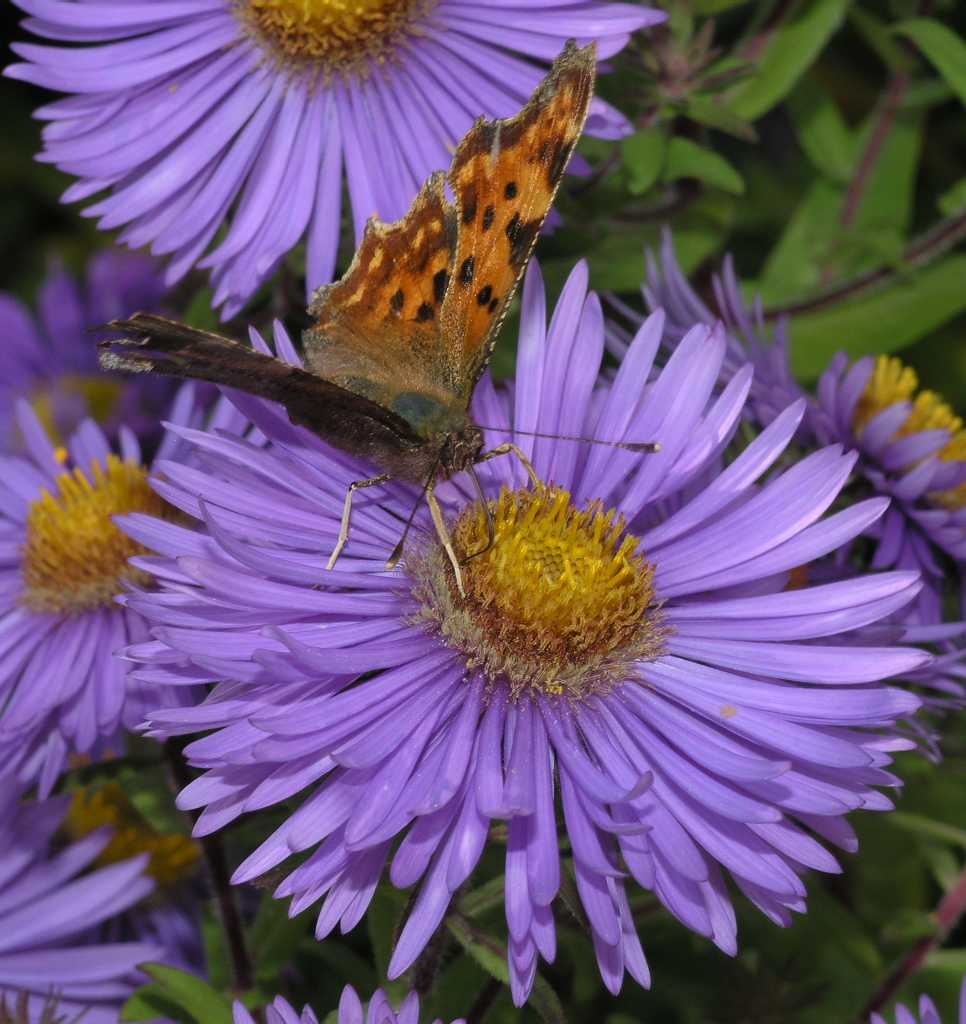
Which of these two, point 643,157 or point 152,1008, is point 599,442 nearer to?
point 643,157

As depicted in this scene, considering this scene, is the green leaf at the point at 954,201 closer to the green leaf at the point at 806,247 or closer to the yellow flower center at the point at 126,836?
the green leaf at the point at 806,247

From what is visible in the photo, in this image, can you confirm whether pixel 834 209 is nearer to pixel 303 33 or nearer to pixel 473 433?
pixel 303 33

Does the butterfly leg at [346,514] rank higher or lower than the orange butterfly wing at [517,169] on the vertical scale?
lower

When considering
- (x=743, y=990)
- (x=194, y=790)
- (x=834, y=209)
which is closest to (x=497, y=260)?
(x=194, y=790)

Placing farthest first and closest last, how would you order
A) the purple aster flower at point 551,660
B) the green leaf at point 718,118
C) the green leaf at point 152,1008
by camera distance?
1. the green leaf at point 718,118
2. the green leaf at point 152,1008
3. the purple aster flower at point 551,660

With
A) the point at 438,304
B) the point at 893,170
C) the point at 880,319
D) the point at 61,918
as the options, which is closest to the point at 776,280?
the point at 880,319

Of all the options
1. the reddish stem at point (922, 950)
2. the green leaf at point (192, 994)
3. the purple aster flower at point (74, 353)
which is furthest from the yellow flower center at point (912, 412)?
the purple aster flower at point (74, 353)

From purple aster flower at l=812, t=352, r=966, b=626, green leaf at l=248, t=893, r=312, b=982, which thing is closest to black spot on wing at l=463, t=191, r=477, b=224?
purple aster flower at l=812, t=352, r=966, b=626
